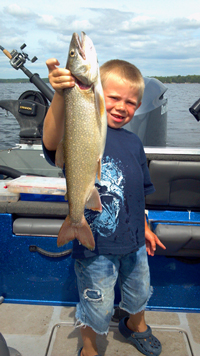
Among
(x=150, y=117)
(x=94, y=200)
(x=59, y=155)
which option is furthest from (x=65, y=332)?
(x=150, y=117)

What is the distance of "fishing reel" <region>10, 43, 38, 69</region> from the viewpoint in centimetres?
554

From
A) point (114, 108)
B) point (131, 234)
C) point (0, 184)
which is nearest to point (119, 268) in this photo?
point (131, 234)

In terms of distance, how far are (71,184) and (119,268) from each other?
848 mm

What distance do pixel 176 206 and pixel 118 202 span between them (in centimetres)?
139

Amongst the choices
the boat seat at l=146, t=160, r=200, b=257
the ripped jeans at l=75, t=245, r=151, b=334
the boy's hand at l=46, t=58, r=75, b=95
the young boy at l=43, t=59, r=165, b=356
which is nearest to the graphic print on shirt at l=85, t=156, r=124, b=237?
the young boy at l=43, t=59, r=165, b=356

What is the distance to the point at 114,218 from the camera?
1778 millimetres

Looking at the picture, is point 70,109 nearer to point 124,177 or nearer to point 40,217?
point 124,177

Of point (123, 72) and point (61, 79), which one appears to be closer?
point (61, 79)

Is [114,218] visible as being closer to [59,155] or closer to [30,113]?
[59,155]

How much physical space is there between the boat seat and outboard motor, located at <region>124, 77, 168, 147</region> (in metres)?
2.18

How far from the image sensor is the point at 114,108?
1.73 m

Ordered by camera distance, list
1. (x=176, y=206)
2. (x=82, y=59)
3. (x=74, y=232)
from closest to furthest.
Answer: (x=82, y=59)
(x=74, y=232)
(x=176, y=206)

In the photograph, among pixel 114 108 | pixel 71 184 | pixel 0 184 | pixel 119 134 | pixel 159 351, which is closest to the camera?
pixel 71 184

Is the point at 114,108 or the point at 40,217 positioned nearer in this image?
the point at 114,108
